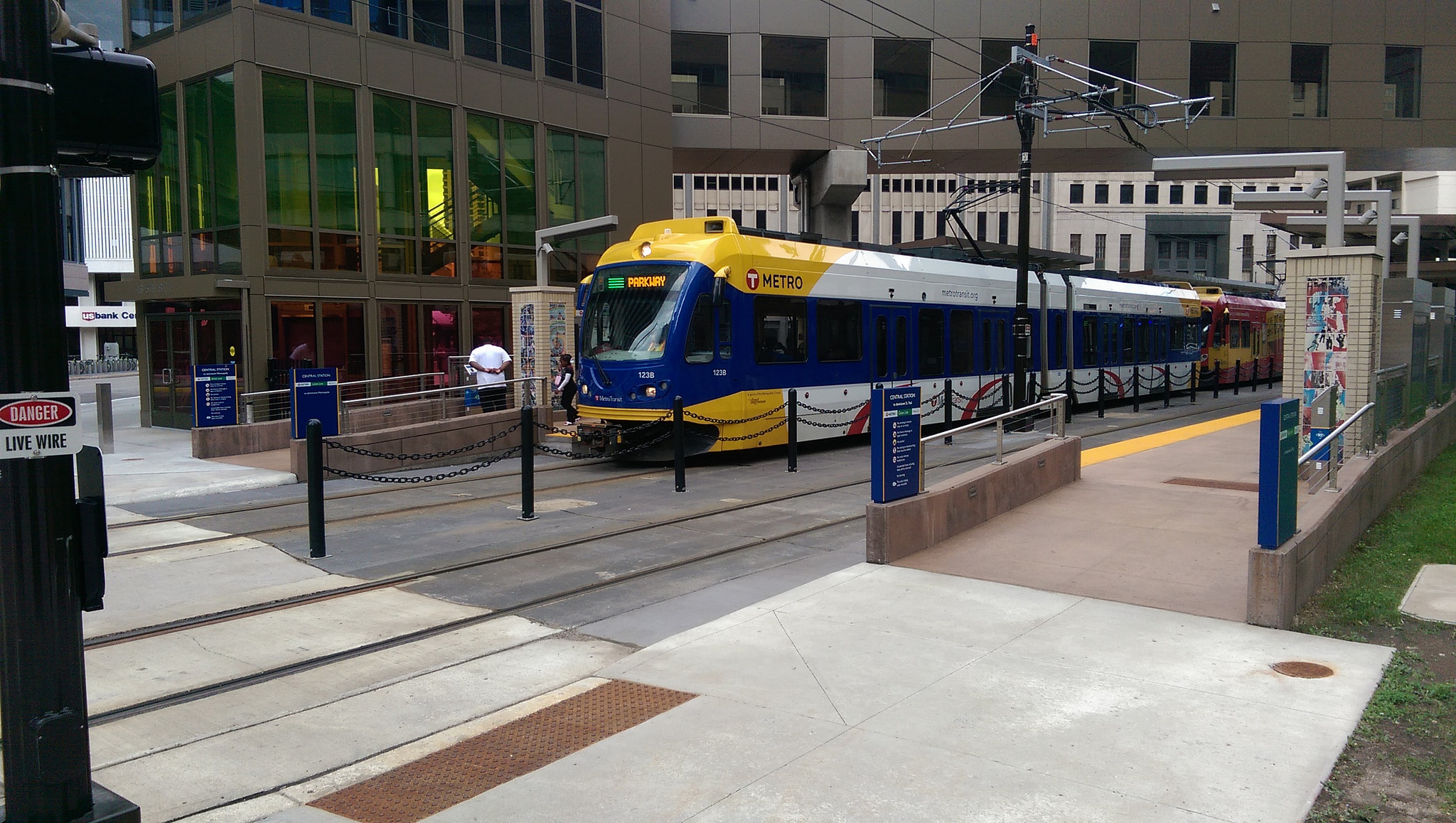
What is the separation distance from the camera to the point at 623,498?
44.6 feet

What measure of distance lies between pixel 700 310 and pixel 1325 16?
2656cm

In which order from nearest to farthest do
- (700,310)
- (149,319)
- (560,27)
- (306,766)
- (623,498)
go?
(306,766) → (623,498) → (700,310) → (149,319) → (560,27)

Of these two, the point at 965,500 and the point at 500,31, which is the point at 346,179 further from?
the point at 965,500

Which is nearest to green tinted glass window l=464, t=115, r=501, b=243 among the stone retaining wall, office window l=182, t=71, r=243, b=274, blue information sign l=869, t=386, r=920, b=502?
office window l=182, t=71, r=243, b=274

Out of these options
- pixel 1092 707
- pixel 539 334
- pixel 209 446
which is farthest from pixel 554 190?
pixel 1092 707

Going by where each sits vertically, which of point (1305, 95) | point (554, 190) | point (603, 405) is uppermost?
point (1305, 95)

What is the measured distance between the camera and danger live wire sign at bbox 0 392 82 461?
12.7 feet

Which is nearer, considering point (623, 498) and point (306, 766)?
point (306, 766)

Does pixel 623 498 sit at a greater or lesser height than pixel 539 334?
lesser

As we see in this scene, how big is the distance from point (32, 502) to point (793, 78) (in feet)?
98.8

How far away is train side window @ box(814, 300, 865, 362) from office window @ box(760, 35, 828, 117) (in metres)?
15.2

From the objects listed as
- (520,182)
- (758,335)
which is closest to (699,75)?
(520,182)

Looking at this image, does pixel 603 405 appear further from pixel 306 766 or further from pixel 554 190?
pixel 554 190

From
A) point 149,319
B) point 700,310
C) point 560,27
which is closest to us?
point 700,310
